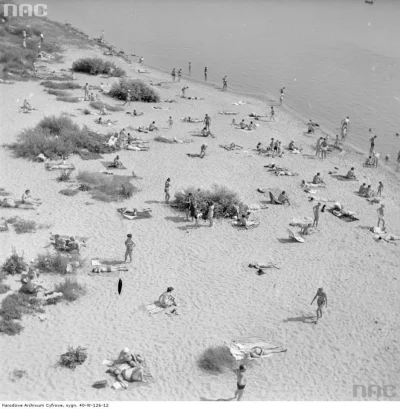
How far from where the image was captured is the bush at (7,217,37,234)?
17.2 m

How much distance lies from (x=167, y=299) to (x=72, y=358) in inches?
131

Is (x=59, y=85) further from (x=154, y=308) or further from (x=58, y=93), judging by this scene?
(x=154, y=308)

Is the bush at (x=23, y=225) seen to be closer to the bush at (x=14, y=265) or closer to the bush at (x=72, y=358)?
the bush at (x=14, y=265)

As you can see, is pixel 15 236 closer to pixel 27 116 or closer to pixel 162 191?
pixel 162 191

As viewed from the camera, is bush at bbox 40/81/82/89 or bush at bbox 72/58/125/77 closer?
bush at bbox 40/81/82/89

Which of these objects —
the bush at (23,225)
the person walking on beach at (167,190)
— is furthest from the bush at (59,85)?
the bush at (23,225)

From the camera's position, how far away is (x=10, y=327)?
12727 millimetres

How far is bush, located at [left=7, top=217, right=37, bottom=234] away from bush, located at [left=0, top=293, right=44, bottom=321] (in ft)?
12.4

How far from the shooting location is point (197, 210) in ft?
65.0

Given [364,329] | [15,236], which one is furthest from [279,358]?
[15,236]

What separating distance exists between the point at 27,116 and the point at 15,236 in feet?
41.5

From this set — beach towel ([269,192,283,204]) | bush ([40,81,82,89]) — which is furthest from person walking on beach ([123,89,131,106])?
beach towel ([269,192,283,204])

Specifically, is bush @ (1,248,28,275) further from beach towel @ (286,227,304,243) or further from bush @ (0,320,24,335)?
beach towel @ (286,227,304,243)

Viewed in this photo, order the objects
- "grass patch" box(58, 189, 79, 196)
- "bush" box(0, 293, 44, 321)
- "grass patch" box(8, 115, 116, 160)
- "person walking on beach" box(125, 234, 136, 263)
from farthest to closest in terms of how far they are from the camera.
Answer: "grass patch" box(8, 115, 116, 160), "grass patch" box(58, 189, 79, 196), "person walking on beach" box(125, 234, 136, 263), "bush" box(0, 293, 44, 321)
